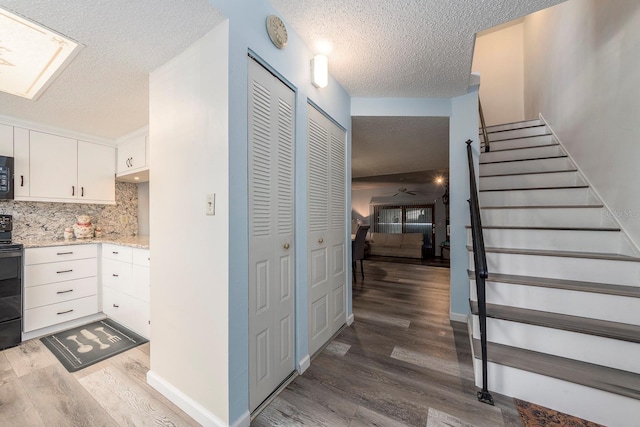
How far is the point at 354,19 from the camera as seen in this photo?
1.48 m

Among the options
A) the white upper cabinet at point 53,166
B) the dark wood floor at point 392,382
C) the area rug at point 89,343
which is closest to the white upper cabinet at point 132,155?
the white upper cabinet at point 53,166

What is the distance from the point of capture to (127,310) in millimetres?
2363

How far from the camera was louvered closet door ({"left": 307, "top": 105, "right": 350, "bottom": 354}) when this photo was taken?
6.18ft

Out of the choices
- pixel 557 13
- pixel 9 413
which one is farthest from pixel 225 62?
pixel 557 13

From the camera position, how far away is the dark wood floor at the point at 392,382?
1.32 meters

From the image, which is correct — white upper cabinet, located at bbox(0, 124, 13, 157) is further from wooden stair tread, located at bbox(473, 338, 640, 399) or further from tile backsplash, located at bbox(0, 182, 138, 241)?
wooden stair tread, located at bbox(473, 338, 640, 399)

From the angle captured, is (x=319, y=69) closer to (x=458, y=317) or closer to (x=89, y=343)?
(x=458, y=317)

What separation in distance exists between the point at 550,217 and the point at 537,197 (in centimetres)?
31

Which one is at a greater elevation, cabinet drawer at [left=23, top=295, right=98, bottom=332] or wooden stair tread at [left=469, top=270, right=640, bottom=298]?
wooden stair tread at [left=469, top=270, right=640, bottom=298]

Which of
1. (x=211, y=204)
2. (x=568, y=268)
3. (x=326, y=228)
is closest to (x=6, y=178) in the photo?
(x=211, y=204)

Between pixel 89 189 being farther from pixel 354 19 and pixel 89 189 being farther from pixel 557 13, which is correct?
pixel 557 13

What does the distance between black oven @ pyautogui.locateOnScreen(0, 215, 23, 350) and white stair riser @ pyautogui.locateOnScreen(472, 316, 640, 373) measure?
373 cm

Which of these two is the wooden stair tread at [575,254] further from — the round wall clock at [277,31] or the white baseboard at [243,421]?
the round wall clock at [277,31]

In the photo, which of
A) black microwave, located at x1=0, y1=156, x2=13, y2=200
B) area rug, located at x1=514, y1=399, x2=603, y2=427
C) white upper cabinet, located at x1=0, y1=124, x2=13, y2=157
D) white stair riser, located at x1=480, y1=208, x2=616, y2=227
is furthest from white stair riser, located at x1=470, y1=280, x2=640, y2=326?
white upper cabinet, located at x1=0, y1=124, x2=13, y2=157
